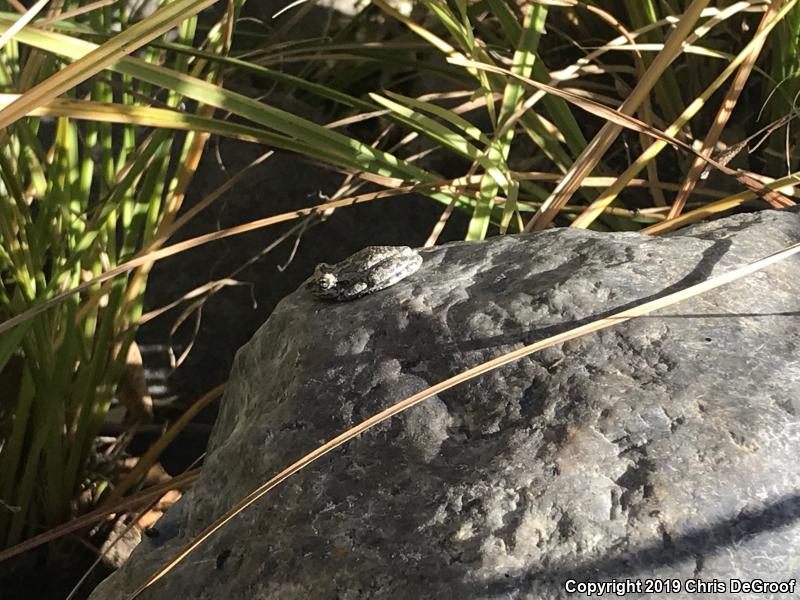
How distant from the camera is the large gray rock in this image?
1.09 metres

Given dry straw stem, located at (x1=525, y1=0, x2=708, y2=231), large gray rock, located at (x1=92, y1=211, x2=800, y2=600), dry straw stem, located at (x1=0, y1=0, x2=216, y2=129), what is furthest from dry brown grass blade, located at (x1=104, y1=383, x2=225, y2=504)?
dry straw stem, located at (x1=0, y1=0, x2=216, y2=129)

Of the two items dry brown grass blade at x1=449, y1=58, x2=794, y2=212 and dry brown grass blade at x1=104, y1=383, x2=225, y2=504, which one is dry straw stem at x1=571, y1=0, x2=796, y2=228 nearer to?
dry brown grass blade at x1=449, y1=58, x2=794, y2=212

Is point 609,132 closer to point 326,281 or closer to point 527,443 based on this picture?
point 326,281

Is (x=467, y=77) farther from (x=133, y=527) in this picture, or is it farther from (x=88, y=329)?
(x=133, y=527)

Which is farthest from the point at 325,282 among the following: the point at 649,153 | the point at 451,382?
the point at 649,153

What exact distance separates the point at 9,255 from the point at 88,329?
273 millimetres

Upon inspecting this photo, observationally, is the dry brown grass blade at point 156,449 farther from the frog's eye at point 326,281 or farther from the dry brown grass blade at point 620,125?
the dry brown grass blade at point 620,125

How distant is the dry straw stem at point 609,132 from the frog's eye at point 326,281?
0.53m

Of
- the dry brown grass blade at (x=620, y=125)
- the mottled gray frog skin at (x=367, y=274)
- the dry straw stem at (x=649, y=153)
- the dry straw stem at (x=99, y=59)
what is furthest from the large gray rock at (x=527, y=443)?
the dry straw stem at (x=99, y=59)

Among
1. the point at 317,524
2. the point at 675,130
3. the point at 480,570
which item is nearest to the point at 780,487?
the point at 480,570

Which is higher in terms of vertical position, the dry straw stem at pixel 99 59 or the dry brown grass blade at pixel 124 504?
the dry straw stem at pixel 99 59

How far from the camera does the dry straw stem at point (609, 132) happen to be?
1.74 m

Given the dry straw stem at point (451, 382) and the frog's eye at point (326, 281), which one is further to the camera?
the frog's eye at point (326, 281)

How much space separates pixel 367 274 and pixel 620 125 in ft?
2.09
